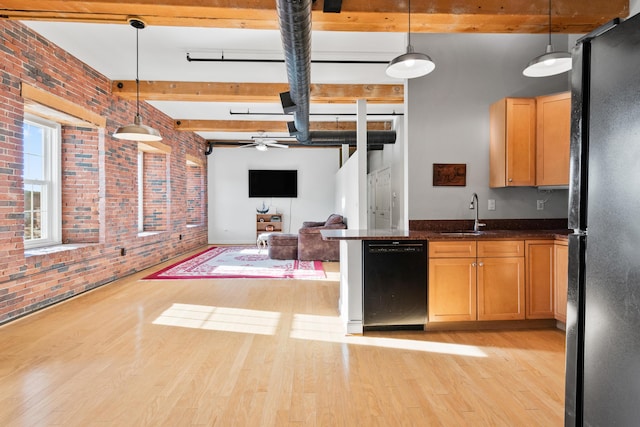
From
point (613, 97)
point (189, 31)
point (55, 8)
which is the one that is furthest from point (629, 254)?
point (189, 31)

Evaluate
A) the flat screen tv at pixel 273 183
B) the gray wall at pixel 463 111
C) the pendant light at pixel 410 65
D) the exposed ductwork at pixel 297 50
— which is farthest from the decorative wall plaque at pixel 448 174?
the flat screen tv at pixel 273 183

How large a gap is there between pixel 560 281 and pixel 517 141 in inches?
→ 55.2

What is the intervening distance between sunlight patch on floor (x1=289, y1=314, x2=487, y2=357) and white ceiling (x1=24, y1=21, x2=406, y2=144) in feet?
9.95

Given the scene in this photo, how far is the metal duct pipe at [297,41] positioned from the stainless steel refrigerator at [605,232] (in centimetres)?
177

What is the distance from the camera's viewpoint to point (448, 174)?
12.6ft

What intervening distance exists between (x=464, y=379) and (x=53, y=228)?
5.14m

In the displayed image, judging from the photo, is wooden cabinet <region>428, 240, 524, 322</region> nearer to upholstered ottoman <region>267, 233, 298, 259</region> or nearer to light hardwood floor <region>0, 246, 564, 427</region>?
light hardwood floor <region>0, 246, 564, 427</region>

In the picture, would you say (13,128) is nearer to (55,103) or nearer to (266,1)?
(55,103)

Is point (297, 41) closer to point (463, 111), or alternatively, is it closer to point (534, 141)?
point (463, 111)

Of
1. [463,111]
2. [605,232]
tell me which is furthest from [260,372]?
[463,111]

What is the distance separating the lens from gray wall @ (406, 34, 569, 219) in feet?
12.5

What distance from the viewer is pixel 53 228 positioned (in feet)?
15.3

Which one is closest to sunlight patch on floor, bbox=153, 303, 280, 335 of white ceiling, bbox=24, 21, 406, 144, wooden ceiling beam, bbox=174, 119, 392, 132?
white ceiling, bbox=24, 21, 406, 144

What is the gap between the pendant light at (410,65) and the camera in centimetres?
253
